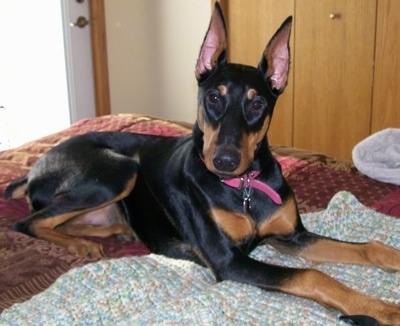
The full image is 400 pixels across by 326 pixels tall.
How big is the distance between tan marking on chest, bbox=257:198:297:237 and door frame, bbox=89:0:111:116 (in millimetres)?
3566

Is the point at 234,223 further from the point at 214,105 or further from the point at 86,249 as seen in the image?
the point at 86,249

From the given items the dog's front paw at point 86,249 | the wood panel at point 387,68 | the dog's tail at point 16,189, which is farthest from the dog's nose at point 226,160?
the wood panel at point 387,68

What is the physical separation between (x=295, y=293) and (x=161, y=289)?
1.30 feet

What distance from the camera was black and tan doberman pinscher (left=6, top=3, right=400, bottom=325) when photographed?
1782 millimetres

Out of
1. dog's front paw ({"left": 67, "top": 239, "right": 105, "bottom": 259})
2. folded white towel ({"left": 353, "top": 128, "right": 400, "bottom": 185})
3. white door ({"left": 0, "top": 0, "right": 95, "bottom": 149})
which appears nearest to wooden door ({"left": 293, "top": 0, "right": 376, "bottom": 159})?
folded white towel ({"left": 353, "top": 128, "right": 400, "bottom": 185})

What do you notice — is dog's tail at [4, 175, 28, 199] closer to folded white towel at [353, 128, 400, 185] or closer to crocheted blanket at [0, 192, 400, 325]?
crocheted blanket at [0, 192, 400, 325]

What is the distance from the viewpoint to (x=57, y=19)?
195 inches

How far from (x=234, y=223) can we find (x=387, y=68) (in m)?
2.73

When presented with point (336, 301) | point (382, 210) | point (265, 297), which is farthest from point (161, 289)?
point (382, 210)

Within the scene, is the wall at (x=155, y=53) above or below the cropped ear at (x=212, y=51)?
below

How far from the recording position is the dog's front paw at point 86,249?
6.66 feet

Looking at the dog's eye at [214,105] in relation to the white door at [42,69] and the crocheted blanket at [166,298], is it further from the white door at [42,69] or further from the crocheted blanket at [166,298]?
the white door at [42,69]

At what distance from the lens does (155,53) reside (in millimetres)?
6000

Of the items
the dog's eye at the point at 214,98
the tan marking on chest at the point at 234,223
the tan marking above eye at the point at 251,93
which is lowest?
the tan marking on chest at the point at 234,223
